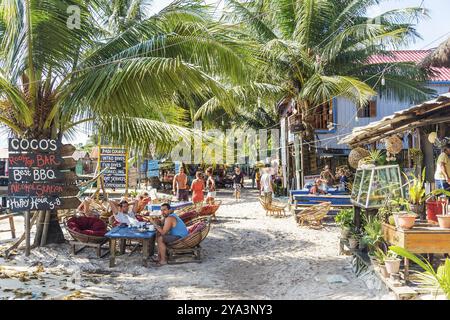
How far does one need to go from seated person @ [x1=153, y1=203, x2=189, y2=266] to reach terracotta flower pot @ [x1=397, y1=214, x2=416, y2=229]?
12.7 feet

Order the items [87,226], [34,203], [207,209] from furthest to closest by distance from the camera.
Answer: [207,209]
[87,226]
[34,203]

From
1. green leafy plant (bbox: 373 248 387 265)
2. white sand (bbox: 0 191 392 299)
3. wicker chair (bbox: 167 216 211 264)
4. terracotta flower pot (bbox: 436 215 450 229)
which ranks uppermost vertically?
terracotta flower pot (bbox: 436 215 450 229)

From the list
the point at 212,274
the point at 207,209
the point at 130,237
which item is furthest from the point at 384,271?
the point at 207,209

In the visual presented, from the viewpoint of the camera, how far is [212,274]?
22.5 feet

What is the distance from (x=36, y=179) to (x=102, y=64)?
2.62 metres

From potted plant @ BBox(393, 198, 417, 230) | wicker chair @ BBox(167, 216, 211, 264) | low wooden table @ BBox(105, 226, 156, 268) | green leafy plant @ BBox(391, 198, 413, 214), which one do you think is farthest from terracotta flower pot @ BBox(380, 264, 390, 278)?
low wooden table @ BBox(105, 226, 156, 268)

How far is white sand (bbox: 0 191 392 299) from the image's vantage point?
5.71m

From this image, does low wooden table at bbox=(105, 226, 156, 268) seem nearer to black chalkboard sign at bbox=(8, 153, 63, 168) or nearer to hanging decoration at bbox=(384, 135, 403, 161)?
black chalkboard sign at bbox=(8, 153, 63, 168)

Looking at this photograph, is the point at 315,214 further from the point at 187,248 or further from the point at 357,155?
the point at 187,248

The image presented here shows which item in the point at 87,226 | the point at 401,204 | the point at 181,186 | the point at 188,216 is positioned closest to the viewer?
the point at 401,204

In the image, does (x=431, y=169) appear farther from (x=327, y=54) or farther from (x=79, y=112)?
(x=327, y=54)

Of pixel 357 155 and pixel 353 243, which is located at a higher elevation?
pixel 357 155

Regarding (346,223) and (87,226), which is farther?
(87,226)
